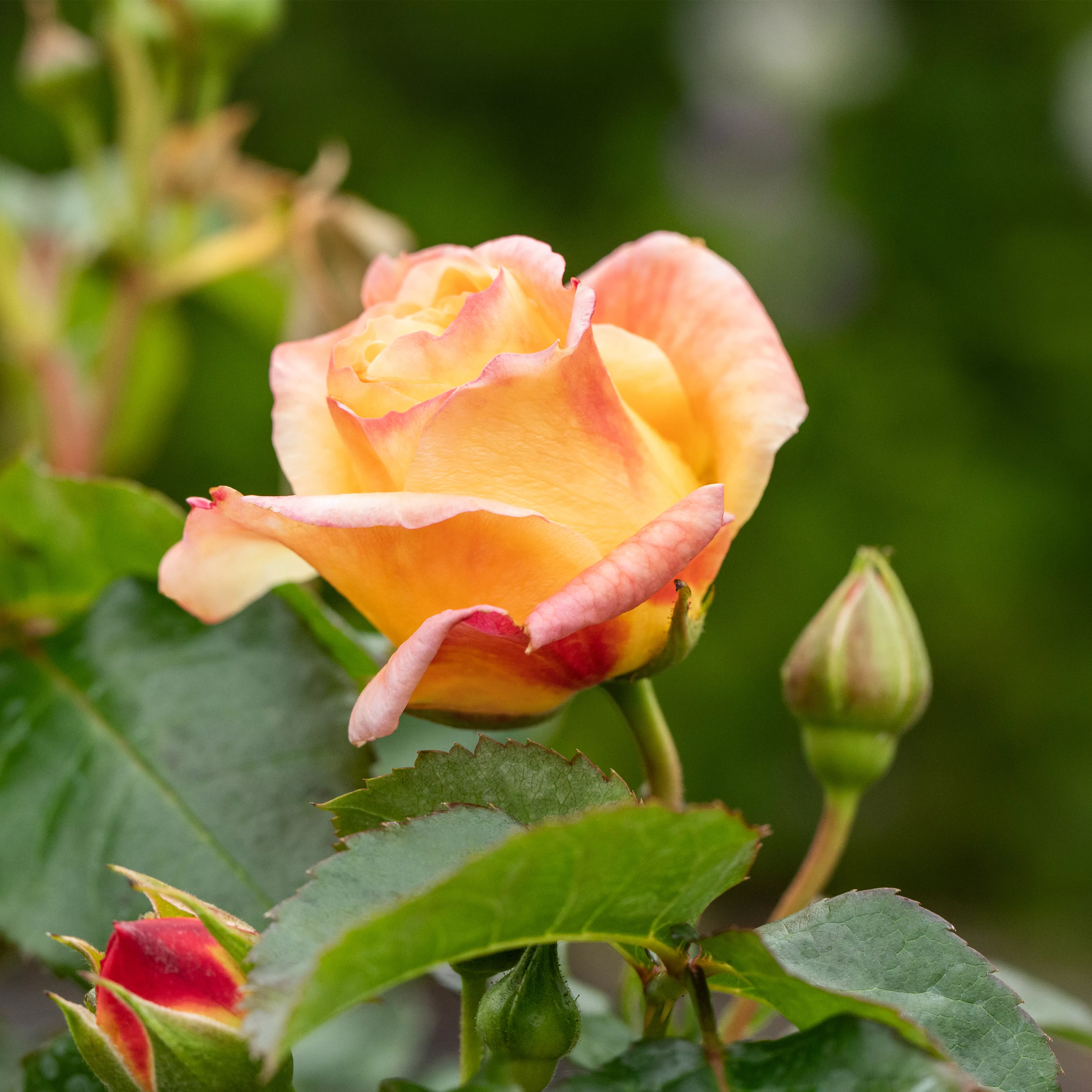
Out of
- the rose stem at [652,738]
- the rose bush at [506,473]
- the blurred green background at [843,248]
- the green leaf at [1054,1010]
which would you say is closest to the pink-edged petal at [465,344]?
the rose bush at [506,473]

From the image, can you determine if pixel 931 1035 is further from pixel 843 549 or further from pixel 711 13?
pixel 711 13

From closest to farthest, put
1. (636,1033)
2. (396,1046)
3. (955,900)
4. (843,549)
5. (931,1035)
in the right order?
(931,1035)
(636,1033)
(396,1046)
(843,549)
(955,900)

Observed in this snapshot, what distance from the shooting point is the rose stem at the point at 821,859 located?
1.40 feet

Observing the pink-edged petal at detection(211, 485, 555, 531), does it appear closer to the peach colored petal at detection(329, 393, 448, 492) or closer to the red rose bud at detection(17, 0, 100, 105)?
the peach colored petal at detection(329, 393, 448, 492)

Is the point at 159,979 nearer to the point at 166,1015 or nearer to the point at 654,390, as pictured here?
the point at 166,1015

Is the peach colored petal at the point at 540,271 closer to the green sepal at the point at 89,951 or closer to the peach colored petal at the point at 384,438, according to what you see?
the peach colored petal at the point at 384,438

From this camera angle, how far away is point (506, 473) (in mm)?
308

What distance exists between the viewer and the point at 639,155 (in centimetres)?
262

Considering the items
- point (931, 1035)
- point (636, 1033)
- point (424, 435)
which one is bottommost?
point (636, 1033)

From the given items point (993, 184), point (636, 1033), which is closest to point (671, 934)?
point (636, 1033)

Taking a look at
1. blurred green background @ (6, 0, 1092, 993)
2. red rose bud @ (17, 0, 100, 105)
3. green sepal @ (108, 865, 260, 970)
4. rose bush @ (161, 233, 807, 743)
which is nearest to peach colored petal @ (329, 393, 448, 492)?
rose bush @ (161, 233, 807, 743)

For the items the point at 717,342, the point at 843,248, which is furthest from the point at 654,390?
the point at 843,248

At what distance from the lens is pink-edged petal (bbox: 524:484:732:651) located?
0.28m

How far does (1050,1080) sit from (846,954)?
0.17 feet
